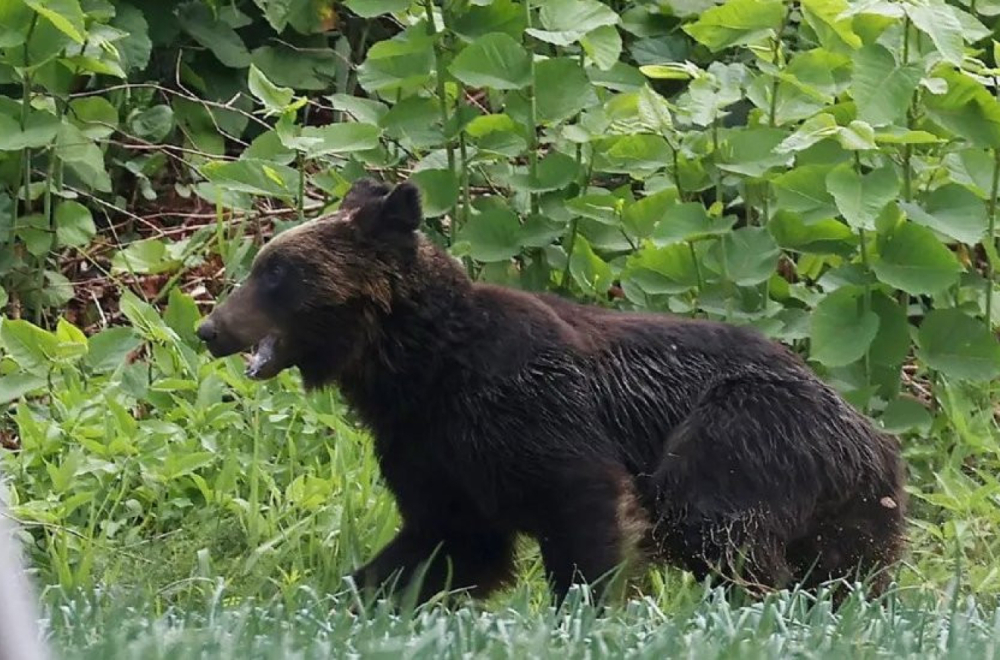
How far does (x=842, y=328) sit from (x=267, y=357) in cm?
256

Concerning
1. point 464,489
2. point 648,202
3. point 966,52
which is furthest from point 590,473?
point 966,52

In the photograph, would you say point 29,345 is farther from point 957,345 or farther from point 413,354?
point 957,345

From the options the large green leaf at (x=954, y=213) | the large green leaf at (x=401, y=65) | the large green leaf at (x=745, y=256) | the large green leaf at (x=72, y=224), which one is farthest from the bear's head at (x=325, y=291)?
the large green leaf at (x=72, y=224)

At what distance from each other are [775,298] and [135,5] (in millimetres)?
3912

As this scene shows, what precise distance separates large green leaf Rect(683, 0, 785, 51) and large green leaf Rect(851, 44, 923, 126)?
1.54 feet

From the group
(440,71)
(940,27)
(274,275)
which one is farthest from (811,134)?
(274,275)

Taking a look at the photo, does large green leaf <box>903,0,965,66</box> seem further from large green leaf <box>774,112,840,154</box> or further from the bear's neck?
the bear's neck

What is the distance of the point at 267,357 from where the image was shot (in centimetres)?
591

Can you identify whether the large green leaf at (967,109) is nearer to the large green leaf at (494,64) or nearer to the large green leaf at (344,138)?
the large green leaf at (494,64)

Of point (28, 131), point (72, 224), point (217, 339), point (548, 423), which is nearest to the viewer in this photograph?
point (548, 423)

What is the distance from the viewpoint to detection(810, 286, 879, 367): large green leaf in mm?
7219

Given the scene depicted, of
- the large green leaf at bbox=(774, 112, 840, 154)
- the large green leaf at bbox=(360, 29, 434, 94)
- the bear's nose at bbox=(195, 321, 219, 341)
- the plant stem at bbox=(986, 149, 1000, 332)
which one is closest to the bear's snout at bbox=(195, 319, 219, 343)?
the bear's nose at bbox=(195, 321, 219, 341)

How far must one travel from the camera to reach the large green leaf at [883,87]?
271 inches

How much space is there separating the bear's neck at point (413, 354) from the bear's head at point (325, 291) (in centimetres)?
5
